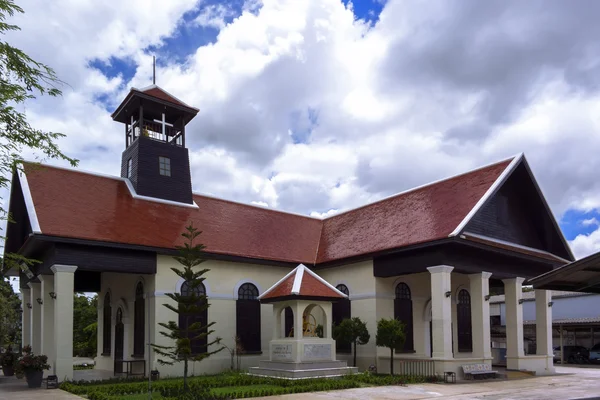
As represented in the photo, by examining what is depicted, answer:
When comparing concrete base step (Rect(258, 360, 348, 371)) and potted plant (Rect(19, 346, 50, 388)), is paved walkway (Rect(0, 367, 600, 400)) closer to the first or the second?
potted plant (Rect(19, 346, 50, 388))

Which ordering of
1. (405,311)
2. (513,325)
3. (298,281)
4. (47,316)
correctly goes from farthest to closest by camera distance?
(405,311)
(513,325)
(47,316)
(298,281)

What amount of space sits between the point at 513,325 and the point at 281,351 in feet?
35.0

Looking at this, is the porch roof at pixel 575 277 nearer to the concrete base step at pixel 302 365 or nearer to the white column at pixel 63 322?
the concrete base step at pixel 302 365

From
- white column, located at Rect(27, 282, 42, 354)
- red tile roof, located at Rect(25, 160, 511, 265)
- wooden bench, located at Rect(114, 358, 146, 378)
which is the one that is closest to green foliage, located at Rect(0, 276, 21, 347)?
white column, located at Rect(27, 282, 42, 354)

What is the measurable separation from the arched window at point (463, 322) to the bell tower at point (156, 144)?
13804 mm

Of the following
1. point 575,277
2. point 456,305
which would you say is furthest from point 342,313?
point 575,277

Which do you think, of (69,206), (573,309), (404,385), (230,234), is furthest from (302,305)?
(573,309)

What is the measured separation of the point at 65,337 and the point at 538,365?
767 inches

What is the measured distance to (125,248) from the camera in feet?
74.1

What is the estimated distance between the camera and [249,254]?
26.5m

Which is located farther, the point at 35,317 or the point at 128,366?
the point at 35,317

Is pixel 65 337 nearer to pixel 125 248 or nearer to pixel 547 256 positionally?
pixel 125 248

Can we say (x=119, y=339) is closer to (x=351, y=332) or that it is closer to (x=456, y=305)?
(x=351, y=332)

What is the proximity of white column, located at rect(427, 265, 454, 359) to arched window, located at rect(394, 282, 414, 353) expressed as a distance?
3.60 meters
